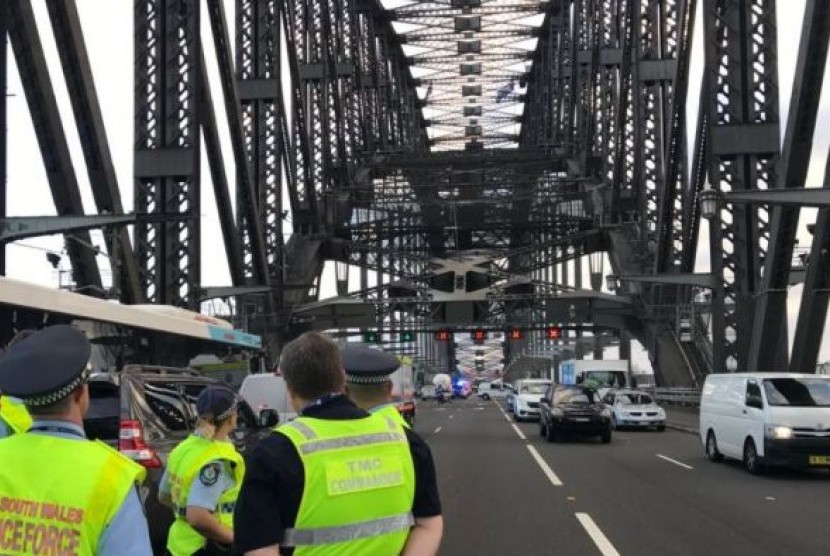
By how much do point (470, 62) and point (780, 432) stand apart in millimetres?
86449

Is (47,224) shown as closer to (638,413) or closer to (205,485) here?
(205,485)

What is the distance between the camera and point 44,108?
736 inches

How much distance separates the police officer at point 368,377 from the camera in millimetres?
3273

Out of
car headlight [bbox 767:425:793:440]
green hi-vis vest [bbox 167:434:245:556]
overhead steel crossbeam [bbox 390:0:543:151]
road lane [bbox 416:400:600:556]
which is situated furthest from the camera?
overhead steel crossbeam [bbox 390:0:543:151]

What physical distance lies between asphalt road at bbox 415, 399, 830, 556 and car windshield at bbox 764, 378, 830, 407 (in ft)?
4.07

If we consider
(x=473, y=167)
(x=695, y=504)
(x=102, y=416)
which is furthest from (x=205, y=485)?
(x=473, y=167)

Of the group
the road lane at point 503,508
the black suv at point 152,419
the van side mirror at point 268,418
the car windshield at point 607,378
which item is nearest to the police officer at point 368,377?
the black suv at point 152,419

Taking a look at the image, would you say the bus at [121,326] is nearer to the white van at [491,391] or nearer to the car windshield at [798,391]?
the car windshield at [798,391]

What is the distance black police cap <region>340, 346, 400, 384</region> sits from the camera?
3270 millimetres

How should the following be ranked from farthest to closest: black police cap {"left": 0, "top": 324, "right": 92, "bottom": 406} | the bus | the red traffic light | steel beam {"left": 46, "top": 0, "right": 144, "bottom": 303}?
1. the red traffic light
2. steel beam {"left": 46, "top": 0, "right": 144, "bottom": 303}
3. the bus
4. black police cap {"left": 0, "top": 324, "right": 92, "bottom": 406}

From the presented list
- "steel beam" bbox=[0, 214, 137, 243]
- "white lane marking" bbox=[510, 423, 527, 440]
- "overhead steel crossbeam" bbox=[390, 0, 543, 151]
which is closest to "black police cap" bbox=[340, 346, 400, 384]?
"steel beam" bbox=[0, 214, 137, 243]

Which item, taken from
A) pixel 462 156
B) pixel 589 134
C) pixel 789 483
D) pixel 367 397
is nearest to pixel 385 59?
pixel 462 156

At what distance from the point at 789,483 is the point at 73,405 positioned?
13.8 meters

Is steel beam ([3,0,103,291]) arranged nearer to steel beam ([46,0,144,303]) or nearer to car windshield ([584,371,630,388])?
steel beam ([46,0,144,303])
